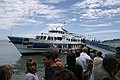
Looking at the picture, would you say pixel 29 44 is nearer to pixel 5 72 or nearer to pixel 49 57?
pixel 49 57

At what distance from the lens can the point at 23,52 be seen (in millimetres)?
44719

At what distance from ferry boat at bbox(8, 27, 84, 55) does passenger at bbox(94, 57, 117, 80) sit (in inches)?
1497

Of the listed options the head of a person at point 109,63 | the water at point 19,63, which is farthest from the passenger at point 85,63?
the water at point 19,63

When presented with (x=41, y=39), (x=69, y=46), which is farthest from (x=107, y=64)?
(x=69, y=46)

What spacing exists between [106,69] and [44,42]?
4132 cm

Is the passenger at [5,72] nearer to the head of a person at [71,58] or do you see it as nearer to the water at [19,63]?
the head of a person at [71,58]

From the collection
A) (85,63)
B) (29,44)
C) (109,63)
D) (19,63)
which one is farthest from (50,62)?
(29,44)

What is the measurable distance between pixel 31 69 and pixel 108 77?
64.4 inches

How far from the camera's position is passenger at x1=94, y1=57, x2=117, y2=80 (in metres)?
4.08

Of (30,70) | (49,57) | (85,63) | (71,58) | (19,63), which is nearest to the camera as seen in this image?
(49,57)

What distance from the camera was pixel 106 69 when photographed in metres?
4.18

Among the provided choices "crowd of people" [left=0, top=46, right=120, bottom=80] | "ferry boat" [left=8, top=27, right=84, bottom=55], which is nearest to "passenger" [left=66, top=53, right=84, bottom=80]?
"crowd of people" [left=0, top=46, right=120, bottom=80]

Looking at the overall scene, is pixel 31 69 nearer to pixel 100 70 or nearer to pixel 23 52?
pixel 100 70

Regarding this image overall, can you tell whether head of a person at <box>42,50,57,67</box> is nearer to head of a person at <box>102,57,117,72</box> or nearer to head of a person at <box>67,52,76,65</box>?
head of a person at <box>67,52,76,65</box>
